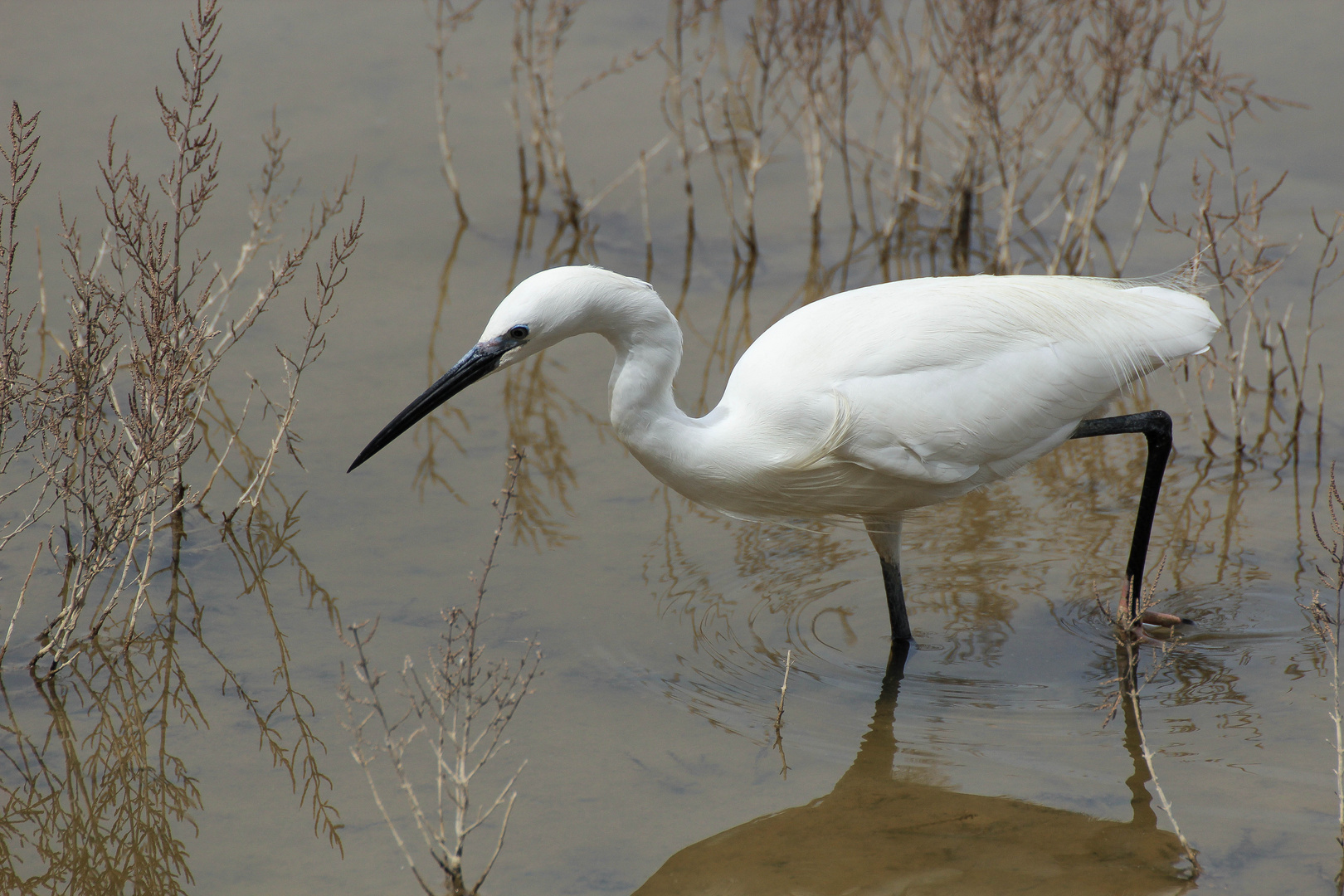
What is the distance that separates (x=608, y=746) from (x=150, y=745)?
1.25 metres

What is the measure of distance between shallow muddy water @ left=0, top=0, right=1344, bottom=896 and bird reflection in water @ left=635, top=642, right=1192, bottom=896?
0.01 m

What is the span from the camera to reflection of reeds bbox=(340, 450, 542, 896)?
2545 millimetres

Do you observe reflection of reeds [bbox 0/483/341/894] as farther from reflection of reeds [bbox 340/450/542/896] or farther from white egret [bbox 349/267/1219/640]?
white egret [bbox 349/267/1219/640]

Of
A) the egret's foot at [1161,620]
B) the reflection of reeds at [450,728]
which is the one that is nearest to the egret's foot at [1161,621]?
the egret's foot at [1161,620]

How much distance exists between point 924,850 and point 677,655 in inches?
41.9

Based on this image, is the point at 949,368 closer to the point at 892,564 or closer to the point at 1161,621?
the point at 892,564

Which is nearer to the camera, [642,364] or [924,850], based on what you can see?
[924,850]

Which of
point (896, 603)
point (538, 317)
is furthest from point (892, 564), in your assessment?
point (538, 317)

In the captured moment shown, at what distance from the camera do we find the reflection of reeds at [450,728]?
2.54 m

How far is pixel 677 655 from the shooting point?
3885 millimetres

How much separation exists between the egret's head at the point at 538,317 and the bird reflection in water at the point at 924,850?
1.33 metres

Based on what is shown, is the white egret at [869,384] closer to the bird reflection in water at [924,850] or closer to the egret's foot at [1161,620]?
the egret's foot at [1161,620]

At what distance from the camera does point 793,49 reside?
6.71m

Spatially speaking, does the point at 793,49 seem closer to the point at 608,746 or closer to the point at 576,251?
the point at 576,251
